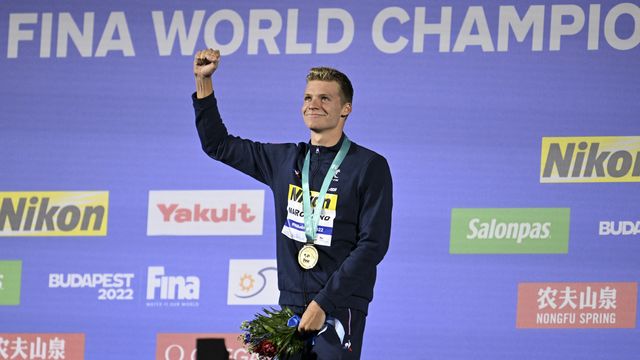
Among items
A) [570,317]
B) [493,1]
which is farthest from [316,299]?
[493,1]

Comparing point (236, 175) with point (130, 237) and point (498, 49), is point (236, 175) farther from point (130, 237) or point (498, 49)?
point (498, 49)

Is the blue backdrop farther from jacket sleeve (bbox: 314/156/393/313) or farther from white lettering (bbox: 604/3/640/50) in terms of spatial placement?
jacket sleeve (bbox: 314/156/393/313)

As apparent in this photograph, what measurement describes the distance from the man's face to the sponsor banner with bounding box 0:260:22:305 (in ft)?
8.21

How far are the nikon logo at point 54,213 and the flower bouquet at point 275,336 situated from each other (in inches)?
86.5

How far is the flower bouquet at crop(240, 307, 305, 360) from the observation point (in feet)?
12.3

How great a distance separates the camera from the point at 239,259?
571 centimetres

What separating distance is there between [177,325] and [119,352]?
1.07 ft

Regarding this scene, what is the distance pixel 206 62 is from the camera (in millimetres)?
3967

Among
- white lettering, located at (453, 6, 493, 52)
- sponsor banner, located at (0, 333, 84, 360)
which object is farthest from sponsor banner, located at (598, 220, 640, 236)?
sponsor banner, located at (0, 333, 84, 360)

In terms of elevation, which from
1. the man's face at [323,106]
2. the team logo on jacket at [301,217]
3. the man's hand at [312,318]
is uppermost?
the man's face at [323,106]

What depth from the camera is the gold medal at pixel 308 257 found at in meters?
3.83

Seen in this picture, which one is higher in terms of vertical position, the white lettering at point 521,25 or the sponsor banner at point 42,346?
the white lettering at point 521,25

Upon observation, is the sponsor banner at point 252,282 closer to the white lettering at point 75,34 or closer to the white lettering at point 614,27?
the white lettering at point 75,34

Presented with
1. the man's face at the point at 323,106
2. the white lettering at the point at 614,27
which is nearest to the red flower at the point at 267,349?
the man's face at the point at 323,106
